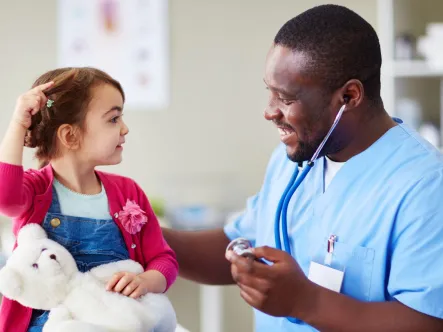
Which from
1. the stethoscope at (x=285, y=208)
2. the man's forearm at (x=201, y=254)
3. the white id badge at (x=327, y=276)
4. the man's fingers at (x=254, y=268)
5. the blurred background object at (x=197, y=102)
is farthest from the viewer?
the blurred background object at (x=197, y=102)

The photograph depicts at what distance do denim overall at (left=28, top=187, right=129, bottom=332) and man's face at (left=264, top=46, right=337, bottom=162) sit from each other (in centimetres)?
39

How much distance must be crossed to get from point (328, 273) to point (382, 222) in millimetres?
149

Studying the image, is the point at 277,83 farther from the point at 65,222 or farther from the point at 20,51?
the point at 20,51

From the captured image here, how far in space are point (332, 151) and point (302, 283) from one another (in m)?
0.34

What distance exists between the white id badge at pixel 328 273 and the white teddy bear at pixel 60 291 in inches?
13.1

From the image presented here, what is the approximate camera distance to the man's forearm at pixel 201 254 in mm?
1719

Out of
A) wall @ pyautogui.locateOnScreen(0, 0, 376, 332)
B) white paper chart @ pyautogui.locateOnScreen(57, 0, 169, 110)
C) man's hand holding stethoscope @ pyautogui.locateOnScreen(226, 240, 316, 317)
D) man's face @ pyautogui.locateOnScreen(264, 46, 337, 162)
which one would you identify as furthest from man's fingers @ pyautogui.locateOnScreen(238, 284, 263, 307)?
white paper chart @ pyautogui.locateOnScreen(57, 0, 169, 110)

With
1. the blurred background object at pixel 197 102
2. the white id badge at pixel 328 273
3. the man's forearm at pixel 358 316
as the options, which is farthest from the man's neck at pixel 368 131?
the blurred background object at pixel 197 102

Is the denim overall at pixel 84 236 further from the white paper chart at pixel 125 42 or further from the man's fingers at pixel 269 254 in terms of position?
the white paper chart at pixel 125 42

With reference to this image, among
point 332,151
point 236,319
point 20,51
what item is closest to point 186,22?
point 20,51

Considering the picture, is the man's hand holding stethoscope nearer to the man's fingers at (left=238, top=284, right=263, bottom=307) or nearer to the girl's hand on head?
the man's fingers at (left=238, top=284, right=263, bottom=307)

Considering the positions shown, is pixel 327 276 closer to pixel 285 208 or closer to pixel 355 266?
pixel 355 266

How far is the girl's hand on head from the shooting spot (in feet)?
4.28

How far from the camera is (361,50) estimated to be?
1352 mm
